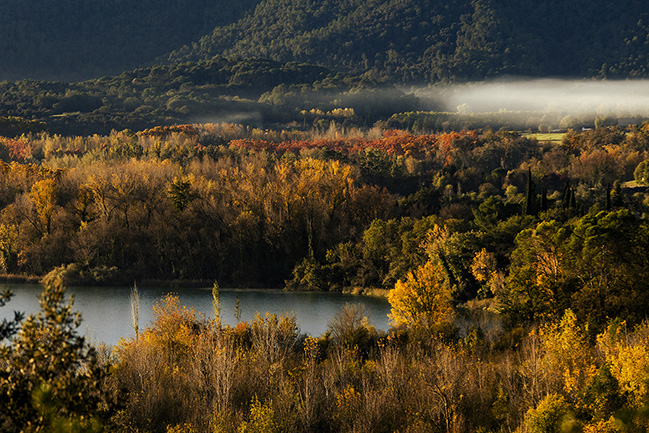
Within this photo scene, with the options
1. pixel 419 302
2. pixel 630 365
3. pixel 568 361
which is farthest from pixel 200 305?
pixel 630 365

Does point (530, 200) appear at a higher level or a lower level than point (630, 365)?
higher

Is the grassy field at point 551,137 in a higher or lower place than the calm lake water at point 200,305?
higher

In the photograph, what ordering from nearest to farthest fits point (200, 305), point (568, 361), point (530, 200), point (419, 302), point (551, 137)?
point (568, 361) → point (419, 302) → point (200, 305) → point (530, 200) → point (551, 137)

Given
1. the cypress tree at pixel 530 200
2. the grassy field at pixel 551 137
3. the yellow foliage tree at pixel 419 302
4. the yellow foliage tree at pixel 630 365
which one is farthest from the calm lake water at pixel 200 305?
the grassy field at pixel 551 137

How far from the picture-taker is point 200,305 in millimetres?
75000

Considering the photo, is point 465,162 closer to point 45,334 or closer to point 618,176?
point 618,176

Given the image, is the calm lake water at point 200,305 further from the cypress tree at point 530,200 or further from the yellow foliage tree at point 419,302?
the cypress tree at point 530,200

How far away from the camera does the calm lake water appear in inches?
2537

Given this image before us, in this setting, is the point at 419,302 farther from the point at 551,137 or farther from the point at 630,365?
the point at 551,137

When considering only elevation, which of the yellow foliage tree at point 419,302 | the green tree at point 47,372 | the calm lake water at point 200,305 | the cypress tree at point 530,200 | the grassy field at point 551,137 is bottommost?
the calm lake water at point 200,305

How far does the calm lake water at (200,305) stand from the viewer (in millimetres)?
64438

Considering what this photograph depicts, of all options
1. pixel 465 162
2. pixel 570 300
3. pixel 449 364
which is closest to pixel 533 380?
pixel 449 364

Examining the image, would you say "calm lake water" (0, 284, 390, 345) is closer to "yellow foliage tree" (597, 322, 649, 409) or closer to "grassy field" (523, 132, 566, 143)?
"yellow foliage tree" (597, 322, 649, 409)

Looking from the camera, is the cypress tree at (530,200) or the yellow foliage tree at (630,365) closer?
the yellow foliage tree at (630,365)
